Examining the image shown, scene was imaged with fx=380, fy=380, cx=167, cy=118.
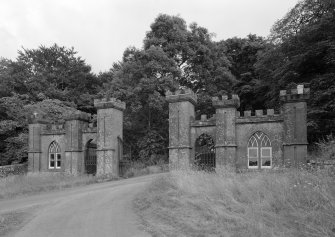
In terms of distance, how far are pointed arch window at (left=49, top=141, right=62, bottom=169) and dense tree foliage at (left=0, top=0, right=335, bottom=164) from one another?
680 cm

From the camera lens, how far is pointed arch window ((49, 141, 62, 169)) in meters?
28.0

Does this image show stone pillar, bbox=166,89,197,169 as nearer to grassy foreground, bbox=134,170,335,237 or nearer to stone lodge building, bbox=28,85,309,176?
stone lodge building, bbox=28,85,309,176

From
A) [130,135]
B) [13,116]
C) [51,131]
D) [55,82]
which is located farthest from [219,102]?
[55,82]

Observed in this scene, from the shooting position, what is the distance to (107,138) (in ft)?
82.6

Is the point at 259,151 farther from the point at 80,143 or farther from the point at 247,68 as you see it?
the point at 247,68

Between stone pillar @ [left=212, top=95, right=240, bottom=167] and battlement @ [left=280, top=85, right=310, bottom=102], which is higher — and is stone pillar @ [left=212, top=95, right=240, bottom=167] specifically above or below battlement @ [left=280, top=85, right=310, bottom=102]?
below

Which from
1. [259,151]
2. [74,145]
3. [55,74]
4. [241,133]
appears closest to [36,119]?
[74,145]

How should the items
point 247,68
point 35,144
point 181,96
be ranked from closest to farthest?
point 181,96
point 35,144
point 247,68

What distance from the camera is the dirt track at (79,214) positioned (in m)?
9.84

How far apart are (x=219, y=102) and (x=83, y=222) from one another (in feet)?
45.0

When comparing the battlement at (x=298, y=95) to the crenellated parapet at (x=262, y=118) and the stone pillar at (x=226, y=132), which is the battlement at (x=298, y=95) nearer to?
the crenellated parapet at (x=262, y=118)

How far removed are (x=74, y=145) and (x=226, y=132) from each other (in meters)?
10.9

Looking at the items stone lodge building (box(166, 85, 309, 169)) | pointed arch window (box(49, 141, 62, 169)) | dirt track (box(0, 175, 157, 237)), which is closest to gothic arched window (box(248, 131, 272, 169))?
stone lodge building (box(166, 85, 309, 169))

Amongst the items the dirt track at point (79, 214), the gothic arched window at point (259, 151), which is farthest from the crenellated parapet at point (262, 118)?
the dirt track at point (79, 214)
